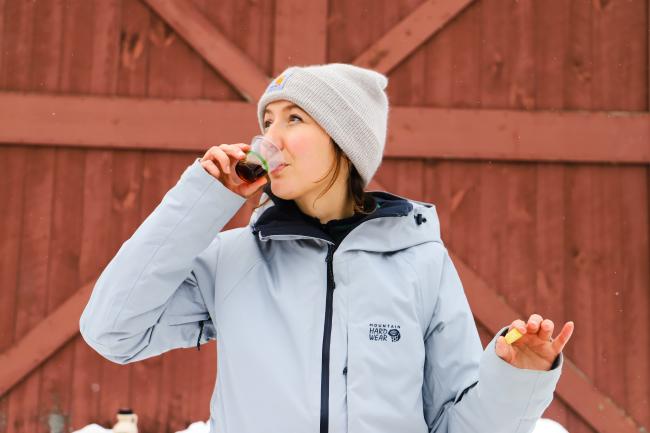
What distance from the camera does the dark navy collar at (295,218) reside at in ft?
4.29

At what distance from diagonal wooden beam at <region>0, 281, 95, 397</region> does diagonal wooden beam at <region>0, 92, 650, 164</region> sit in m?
0.83

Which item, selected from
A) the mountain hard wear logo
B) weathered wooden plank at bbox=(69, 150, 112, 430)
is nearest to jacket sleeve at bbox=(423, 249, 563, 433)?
the mountain hard wear logo

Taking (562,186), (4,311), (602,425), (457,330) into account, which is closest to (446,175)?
(562,186)

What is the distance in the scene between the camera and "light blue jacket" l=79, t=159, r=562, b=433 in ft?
3.82

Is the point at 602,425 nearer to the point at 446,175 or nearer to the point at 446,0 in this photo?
the point at 446,175

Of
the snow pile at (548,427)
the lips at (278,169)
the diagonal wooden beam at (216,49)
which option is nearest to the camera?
the lips at (278,169)

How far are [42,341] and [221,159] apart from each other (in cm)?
243

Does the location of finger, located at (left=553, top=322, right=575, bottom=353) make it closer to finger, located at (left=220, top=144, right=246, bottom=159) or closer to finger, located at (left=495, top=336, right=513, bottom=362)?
finger, located at (left=495, top=336, right=513, bottom=362)

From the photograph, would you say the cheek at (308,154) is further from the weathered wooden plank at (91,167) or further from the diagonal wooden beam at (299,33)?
the weathered wooden plank at (91,167)

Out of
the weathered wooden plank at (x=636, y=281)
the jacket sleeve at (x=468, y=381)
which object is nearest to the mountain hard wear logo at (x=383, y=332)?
the jacket sleeve at (x=468, y=381)

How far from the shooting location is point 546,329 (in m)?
1.08

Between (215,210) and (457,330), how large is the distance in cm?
56

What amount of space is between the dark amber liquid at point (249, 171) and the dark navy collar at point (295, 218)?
11 centimetres

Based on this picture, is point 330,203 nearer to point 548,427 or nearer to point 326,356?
point 326,356
